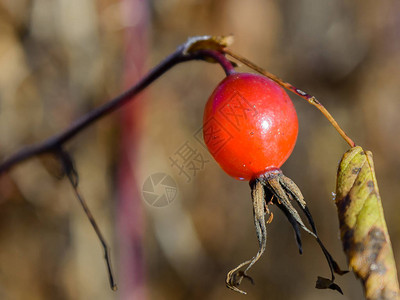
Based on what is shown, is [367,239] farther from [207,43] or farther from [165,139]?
[165,139]

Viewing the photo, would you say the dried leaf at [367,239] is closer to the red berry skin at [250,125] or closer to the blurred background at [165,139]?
the red berry skin at [250,125]

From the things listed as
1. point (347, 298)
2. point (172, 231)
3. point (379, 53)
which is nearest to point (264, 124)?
point (172, 231)

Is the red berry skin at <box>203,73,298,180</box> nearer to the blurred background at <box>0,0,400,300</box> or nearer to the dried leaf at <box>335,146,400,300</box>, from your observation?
the dried leaf at <box>335,146,400,300</box>

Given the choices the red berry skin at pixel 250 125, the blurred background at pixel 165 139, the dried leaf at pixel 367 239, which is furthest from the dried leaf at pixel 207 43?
the blurred background at pixel 165 139

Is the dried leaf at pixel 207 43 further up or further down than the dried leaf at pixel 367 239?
further up

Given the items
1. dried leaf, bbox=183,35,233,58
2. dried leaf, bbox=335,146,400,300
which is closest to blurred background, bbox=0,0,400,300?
dried leaf, bbox=183,35,233,58

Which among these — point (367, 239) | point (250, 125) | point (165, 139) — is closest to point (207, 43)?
point (250, 125)
